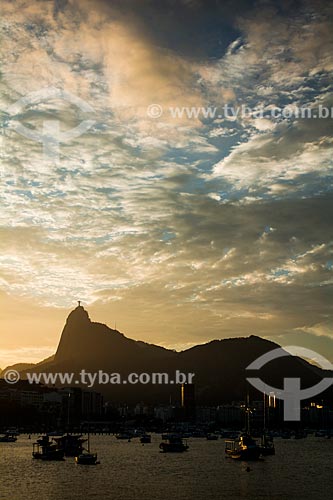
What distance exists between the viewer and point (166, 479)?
274 ft

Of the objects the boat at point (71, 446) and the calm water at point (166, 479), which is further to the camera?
the boat at point (71, 446)

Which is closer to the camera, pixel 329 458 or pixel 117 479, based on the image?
pixel 117 479

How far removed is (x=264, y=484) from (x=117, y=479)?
18775mm

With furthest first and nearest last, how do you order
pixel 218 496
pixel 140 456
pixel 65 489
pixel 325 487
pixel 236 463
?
pixel 140 456, pixel 236 463, pixel 325 487, pixel 65 489, pixel 218 496

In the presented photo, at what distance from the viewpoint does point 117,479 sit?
8331cm

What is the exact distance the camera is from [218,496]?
226ft

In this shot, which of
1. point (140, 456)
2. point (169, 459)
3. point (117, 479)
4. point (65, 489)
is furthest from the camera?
point (140, 456)

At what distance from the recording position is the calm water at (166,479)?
70125 mm

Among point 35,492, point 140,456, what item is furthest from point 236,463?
point 35,492

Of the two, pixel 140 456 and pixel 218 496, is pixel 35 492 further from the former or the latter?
pixel 140 456

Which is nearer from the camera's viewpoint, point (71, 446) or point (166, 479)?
point (166, 479)

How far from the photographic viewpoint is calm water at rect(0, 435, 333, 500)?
70125 millimetres

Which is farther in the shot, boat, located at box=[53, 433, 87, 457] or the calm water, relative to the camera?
boat, located at box=[53, 433, 87, 457]

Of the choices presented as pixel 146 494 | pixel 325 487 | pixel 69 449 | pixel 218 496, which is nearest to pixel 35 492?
pixel 146 494
